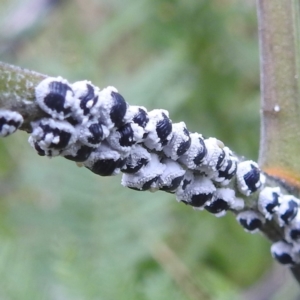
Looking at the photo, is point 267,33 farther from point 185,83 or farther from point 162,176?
point 185,83

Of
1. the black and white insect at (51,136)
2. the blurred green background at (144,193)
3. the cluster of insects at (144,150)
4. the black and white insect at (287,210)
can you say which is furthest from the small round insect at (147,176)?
the blurred green background at (144,193)

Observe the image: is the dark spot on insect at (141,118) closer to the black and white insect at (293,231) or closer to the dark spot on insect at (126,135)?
the dark spot on insect at (126,135)

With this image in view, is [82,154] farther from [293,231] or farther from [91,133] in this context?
[293,231]

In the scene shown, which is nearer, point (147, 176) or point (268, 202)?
point (147, 176)

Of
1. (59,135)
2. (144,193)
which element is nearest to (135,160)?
(59,135)

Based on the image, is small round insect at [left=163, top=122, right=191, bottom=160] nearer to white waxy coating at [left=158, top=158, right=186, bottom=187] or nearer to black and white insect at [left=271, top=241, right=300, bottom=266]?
white waxy coating at [left=158, top=158, right=186, bottom=187]

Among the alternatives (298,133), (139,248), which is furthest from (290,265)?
(139,248)
